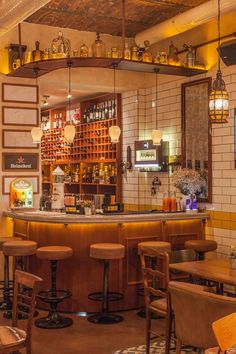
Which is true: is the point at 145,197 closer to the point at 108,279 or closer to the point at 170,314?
the point at 108,279

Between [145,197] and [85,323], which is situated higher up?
[145,197]

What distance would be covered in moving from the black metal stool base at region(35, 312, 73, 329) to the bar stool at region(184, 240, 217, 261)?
1734 millimetres

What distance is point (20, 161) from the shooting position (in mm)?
7871

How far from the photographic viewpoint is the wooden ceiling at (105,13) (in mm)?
7184

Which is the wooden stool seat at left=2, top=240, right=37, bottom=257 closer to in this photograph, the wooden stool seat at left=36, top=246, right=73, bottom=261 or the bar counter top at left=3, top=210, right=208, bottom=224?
the wooden stool seat at left=36, top=246, right=73, bottom=261

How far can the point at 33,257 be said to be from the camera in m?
6.75

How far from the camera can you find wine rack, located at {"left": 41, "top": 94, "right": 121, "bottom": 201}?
9578 millimetres

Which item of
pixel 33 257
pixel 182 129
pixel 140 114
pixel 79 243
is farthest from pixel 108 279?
pixel 140 114

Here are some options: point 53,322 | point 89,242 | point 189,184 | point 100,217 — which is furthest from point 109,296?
point 189,184

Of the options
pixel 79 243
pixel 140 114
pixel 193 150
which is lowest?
pixel 79 243

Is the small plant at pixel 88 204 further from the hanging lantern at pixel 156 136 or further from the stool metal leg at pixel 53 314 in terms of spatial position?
the hanging lantern at pixel 156 136

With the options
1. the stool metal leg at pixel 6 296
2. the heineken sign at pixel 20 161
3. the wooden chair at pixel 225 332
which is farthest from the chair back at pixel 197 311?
the heineken sign at pixel 20 161

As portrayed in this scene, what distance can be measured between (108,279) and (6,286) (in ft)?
4.33

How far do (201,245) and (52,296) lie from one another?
195cm
